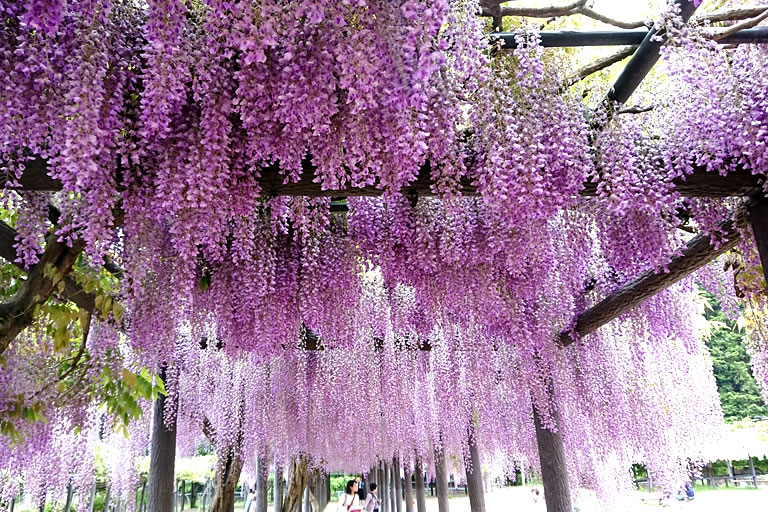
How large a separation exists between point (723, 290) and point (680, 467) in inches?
164

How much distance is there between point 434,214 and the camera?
3152 millimetres

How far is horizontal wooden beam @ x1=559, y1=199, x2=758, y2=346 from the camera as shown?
113 inches

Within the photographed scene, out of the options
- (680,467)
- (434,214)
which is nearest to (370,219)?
(434,214)

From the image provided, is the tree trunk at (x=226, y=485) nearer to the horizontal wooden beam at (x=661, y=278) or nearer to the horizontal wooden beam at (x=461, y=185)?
the horizontal wooden beam at (x=661, y=278)

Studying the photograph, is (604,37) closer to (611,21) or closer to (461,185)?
(611,21)

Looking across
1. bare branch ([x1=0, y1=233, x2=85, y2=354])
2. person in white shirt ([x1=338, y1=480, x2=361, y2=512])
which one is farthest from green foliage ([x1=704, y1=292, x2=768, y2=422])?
bare branch ([x1=0, y1=233, x2=85, y2=354])

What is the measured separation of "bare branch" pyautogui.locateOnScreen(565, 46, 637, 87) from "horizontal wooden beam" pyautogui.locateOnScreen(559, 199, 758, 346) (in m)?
1.02

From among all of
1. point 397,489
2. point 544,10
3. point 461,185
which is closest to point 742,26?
point 544,10

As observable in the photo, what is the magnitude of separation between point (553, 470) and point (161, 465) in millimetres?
3817

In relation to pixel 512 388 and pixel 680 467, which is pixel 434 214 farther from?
pixel 680 467

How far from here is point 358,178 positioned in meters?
2.11

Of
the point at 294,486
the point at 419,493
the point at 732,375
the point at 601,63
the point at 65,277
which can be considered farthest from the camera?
the point at 732,375

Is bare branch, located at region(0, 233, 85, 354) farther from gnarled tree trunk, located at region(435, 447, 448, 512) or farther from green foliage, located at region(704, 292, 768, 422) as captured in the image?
green foliage, located at region(704, 292, 768, 422)

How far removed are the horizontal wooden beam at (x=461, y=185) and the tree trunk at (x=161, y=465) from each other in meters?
3.69
